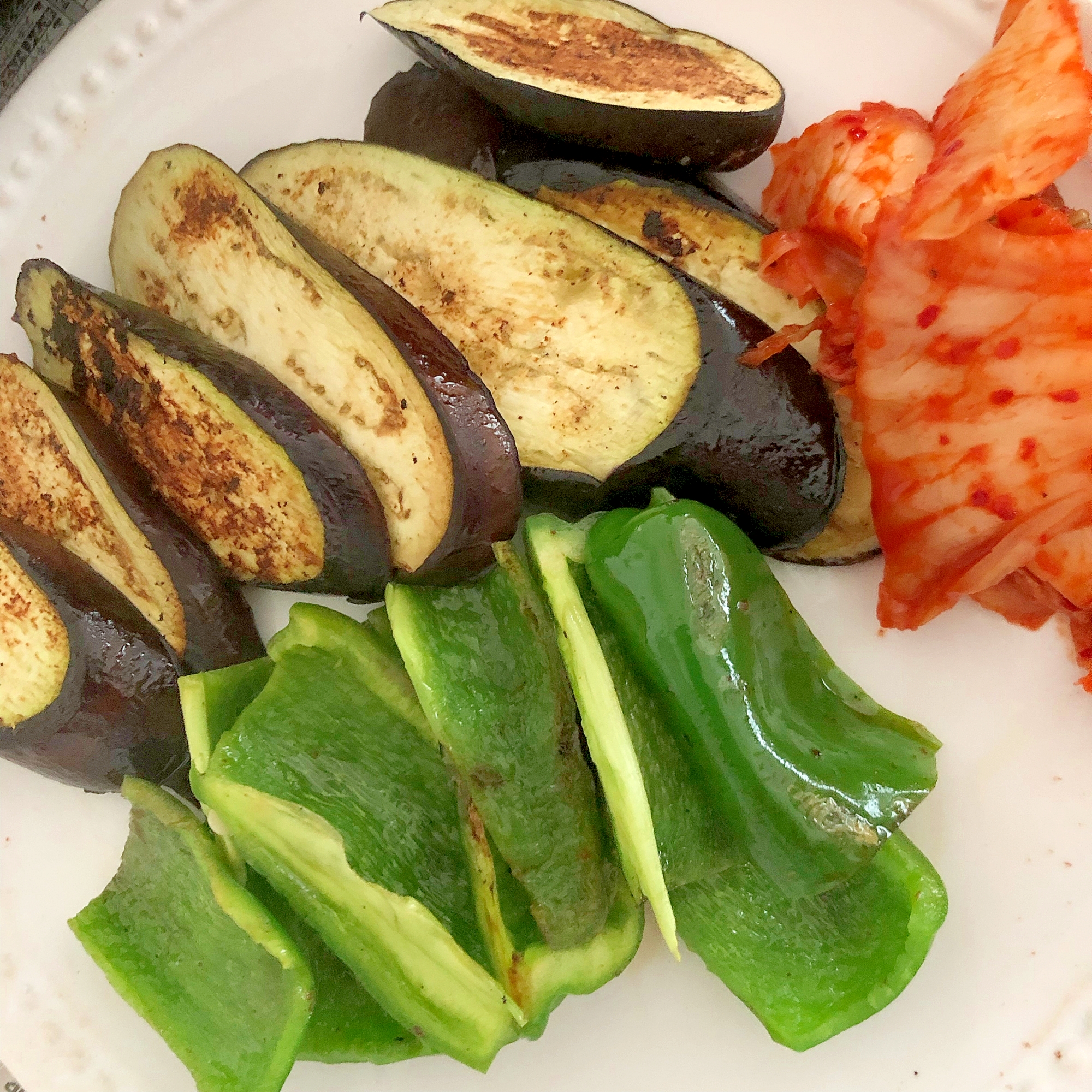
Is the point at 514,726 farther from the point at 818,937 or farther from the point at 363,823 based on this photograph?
the point at 818,937

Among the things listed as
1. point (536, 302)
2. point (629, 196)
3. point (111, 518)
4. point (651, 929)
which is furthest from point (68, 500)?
point (651, 929)

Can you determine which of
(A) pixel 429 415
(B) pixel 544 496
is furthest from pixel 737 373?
(A) pixel 429 415

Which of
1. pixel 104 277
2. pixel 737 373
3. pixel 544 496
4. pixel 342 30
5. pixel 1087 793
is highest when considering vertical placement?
pixel 342 30

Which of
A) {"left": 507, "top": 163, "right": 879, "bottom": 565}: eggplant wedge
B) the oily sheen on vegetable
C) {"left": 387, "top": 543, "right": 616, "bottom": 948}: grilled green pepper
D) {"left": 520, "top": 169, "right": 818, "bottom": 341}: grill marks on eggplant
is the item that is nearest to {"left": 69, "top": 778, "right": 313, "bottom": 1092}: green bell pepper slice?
{"left": 387, "top": 543, "right": 616, "bottom": 948}: grilled green pepper

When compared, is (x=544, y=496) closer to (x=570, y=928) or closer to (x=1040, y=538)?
(x=570, y=928)

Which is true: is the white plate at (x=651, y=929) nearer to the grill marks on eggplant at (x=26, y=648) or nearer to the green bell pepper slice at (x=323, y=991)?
the green bell pepper slice at (x=323, y=991)

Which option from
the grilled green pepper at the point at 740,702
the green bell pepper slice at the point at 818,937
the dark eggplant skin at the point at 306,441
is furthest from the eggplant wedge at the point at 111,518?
the green bell pepper slice at the point at 818,937
